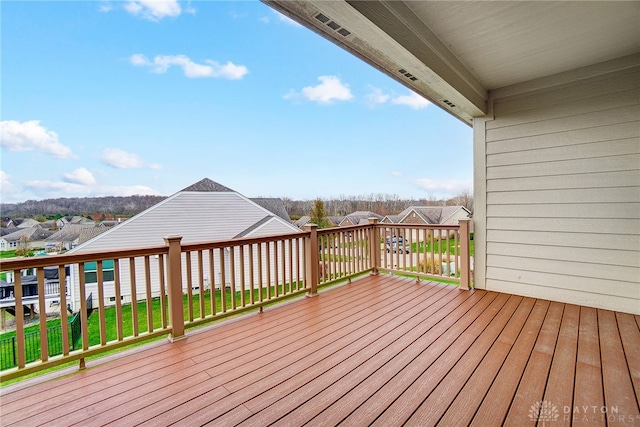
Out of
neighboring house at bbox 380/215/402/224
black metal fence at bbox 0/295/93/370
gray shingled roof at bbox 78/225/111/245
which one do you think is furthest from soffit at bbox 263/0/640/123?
black metal fence at bbox 0/295/93/370

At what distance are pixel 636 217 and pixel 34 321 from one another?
5.41 meters

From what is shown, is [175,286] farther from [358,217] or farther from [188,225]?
[358,217]

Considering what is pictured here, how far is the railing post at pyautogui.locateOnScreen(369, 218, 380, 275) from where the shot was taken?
460 cm

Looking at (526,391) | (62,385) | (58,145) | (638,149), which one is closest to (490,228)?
(638,149)

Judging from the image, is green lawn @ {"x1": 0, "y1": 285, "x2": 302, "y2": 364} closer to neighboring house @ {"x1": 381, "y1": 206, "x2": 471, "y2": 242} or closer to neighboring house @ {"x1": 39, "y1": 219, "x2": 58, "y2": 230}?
neighboring house @ {"x1": 39, "y1": 219, "x2": 58, "y2": 230}

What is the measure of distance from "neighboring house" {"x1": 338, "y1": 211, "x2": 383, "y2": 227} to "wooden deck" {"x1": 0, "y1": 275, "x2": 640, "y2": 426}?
1609mm

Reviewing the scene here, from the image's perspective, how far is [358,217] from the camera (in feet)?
14.9

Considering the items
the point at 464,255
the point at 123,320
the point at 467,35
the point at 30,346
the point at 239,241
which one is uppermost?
the point at 467,35

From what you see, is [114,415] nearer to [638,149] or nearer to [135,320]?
[135,320]

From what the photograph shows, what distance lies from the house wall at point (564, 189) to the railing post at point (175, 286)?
147 inches

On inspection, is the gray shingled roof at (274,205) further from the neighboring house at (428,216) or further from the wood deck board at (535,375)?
the wood deck board at (535,375)

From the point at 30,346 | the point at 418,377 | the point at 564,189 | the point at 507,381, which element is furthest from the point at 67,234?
the point at 564,189

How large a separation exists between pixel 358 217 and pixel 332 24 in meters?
2.96

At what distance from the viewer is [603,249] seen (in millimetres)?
3105
